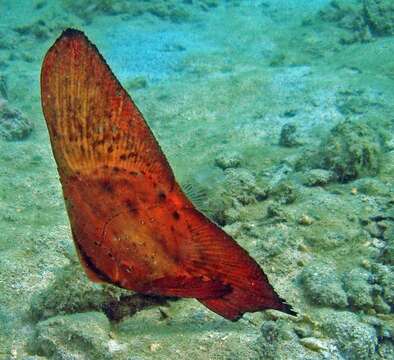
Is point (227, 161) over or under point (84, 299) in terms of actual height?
over

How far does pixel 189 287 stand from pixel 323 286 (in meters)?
2.22

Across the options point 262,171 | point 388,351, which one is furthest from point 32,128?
point 388,351

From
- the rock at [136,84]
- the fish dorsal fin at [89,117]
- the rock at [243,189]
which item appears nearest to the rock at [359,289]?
the rock at [243,189]

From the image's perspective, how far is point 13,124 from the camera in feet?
20.7

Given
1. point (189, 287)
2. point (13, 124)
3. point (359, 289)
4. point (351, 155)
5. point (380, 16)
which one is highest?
point (380, 16)

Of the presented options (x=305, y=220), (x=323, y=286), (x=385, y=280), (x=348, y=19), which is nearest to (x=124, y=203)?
(x=323, y=286)

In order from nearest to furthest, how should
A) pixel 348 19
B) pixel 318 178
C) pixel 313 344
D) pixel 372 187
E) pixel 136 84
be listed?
pixel 313 344 → pixel 372 187 → pixel 318 178 → pixel 136 84 → pixel 348 19

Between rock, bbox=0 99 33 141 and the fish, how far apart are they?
17.9 feet

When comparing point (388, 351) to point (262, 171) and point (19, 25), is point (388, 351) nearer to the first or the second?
point (262, 171)

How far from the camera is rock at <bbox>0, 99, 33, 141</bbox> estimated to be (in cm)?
618

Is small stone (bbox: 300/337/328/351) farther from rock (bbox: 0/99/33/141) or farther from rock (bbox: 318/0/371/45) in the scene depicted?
rock (bbox: 318/0/371/45)

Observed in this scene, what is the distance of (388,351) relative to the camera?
110 inches

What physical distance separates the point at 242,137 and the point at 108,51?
588 centimetres

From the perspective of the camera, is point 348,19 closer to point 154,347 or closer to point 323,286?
point 323,286
